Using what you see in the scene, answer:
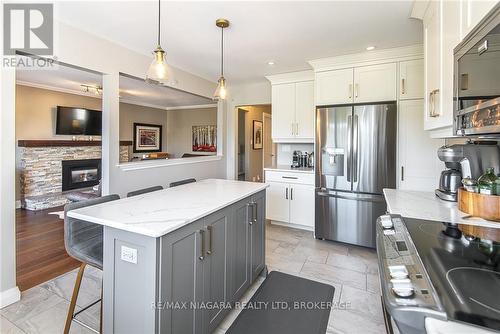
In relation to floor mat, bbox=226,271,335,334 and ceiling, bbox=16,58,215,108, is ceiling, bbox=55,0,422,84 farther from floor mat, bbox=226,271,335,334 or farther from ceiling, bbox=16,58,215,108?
floor mat, bbox=226,271,335,334

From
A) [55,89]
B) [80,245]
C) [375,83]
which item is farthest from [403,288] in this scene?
[55,89]

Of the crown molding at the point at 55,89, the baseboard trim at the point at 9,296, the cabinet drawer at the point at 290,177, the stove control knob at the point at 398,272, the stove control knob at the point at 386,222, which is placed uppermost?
the crown molding at the point at 55,89

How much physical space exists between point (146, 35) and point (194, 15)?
2.51 ft

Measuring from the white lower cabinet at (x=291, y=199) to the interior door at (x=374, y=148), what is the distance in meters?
0.74

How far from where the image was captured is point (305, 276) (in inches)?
99.2

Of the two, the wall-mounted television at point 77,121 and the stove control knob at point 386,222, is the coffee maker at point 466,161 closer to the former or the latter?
the stove control knob at point 386,222

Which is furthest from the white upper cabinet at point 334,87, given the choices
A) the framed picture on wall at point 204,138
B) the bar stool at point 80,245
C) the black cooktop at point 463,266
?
the framed picture on wall at point 204,138

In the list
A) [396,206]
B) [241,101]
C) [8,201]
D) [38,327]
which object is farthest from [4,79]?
[241,101]

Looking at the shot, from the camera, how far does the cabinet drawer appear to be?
3676 millimetres

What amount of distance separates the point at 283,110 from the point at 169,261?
3.28 meters

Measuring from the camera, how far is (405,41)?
9.23ft

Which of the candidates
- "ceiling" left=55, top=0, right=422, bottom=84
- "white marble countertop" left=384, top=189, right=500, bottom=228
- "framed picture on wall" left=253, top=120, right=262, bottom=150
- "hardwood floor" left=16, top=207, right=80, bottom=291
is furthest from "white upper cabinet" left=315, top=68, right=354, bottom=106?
"hardwood floor" left=16, top=207, right=80, bottom=291

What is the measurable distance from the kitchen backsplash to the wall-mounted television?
14.5ft

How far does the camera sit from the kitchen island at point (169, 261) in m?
1.23
